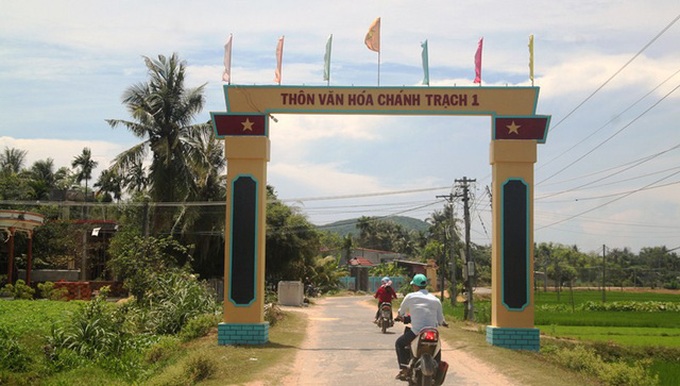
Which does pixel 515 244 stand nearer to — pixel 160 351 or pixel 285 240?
pixel 160 351

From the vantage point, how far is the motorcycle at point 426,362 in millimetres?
8172

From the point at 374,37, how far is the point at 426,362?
926cm

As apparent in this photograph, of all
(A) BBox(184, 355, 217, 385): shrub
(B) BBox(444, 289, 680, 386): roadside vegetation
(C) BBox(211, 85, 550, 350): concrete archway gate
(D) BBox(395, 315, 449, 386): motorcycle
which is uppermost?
(C) BBox(211, 85, 550, 350): concrete archway gate

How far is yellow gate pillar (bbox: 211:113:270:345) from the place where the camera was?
48.2 ft

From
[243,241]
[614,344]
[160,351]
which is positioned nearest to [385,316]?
[243,241]

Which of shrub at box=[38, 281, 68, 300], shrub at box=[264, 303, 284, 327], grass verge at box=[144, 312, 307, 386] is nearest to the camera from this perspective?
grass verge at box=[144, 312, 307, 386]

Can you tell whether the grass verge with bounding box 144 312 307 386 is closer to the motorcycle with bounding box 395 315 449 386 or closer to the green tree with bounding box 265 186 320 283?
the motorcycle with bounding box 395 315 449 386

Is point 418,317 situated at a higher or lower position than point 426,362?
higher

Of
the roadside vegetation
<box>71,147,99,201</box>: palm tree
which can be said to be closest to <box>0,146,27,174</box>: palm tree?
<box>71,147,99,201</box>: palm tree

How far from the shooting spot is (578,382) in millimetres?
11047

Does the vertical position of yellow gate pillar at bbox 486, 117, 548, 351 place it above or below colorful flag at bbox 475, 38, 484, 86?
below

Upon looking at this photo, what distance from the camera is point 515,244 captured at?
49.3 feet

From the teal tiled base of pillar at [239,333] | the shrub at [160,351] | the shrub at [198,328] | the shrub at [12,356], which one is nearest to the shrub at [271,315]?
the shrub at [198,328]

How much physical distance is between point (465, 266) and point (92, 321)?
1648cm
